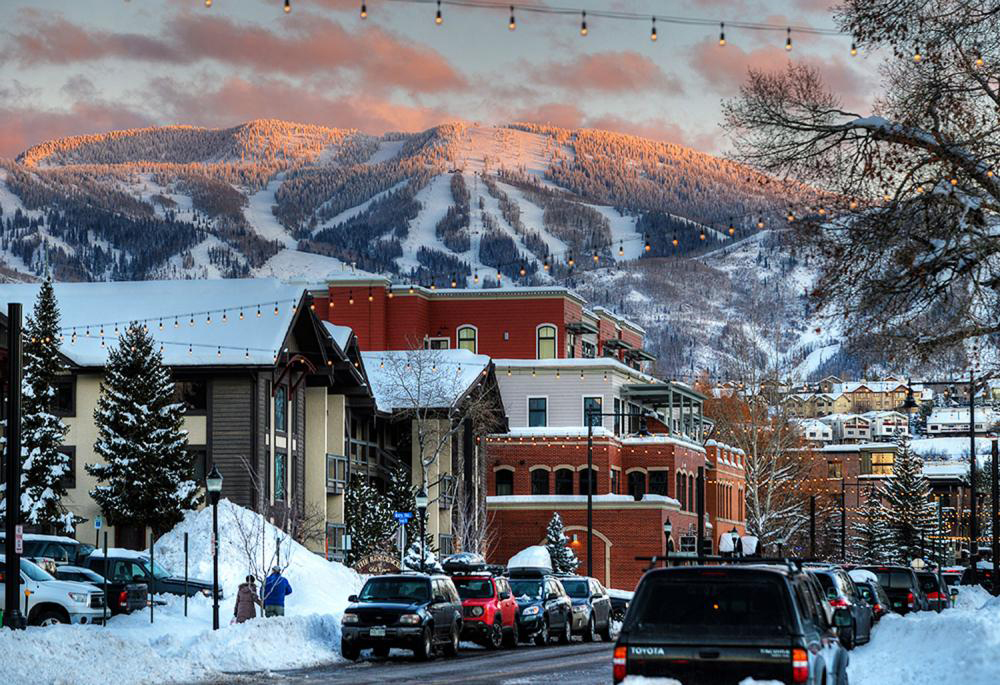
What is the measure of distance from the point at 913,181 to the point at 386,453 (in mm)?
46350

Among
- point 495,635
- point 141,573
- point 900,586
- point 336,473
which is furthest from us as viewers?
point 336,473

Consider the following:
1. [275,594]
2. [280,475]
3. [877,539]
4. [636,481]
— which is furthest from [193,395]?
[877,539]

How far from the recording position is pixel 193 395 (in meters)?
56.6

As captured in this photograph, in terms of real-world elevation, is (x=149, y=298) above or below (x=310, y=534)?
above

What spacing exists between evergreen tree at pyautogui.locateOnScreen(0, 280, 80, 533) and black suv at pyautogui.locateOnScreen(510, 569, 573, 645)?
48.6ft

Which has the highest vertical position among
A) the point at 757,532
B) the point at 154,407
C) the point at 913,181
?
the point at 913,181

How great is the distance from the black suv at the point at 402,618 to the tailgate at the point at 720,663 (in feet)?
56.2

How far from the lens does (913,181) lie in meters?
29.3

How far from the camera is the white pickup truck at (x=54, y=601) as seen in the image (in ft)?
110

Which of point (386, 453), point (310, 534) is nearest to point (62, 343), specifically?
point (310, 534)

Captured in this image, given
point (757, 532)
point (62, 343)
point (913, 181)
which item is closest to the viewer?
point (913, 181)

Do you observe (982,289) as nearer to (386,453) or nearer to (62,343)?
(62,343)

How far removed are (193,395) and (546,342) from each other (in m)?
34.8

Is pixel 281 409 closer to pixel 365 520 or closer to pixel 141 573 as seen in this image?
pixel 365 520
